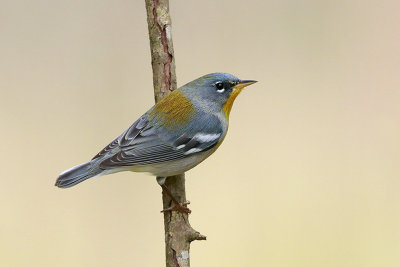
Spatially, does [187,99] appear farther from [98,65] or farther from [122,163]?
[98,65]

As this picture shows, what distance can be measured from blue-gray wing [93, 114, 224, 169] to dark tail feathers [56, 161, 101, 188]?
2.8 inches

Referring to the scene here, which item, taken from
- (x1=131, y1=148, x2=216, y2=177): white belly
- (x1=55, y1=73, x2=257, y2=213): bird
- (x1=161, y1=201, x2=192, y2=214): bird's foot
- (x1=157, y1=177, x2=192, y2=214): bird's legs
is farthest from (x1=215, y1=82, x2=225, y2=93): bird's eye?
(x1=161, y1=201, x2=192, y2=214): bird's foot

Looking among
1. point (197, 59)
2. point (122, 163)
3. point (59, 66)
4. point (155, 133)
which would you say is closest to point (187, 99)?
point (155, 133)

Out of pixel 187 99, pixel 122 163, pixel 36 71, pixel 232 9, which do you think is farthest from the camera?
pixel 232 9

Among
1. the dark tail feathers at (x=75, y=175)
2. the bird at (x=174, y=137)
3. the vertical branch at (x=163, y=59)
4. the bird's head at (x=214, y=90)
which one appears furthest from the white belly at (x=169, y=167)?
the bird's head at (x=214, y=90)

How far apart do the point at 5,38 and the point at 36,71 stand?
0.36 metres

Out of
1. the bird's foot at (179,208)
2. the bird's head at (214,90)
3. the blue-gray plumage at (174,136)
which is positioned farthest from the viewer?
the bird's head at (214,90)

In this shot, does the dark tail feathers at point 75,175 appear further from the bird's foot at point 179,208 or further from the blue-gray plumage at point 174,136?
the bird's foot at point 179,208

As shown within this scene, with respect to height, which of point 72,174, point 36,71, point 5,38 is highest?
point 5,38

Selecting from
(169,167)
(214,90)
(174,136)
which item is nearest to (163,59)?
(214,90)

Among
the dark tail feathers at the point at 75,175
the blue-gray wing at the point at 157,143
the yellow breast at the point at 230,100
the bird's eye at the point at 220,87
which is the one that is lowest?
the dark tail feathers at the point at 75,175

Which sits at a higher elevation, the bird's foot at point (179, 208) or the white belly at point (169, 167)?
the white belly at point (169, 167)

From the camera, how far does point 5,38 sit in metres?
4.36

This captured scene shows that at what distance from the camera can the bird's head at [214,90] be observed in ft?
9.96
